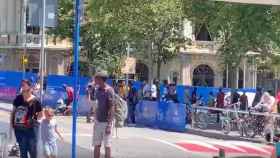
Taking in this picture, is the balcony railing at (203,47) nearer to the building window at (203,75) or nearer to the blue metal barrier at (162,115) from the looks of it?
the building window at (203,75)

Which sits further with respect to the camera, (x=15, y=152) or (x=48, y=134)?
(x=15, y=152)

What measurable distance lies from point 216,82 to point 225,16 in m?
35.7

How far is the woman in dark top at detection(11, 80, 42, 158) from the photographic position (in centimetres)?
1183

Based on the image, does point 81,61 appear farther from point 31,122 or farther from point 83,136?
point 31,122

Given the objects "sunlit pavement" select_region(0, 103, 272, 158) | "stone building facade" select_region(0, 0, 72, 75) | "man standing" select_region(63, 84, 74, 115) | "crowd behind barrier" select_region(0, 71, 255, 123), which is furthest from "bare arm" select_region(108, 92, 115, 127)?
"stone building facade" select_region(0, 0, 72, 75)

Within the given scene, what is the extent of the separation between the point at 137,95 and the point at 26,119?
68.1 feet

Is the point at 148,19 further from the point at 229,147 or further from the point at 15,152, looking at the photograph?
the point at 15,152

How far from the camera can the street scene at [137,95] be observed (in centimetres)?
1261

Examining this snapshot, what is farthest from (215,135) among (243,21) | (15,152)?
(15,152)

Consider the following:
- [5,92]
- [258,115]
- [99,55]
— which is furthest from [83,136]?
[99,55]

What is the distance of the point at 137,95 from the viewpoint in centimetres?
3250

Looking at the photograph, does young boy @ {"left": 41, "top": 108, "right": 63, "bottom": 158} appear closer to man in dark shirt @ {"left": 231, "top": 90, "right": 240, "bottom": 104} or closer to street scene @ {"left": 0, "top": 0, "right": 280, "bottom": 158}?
street scene @ {"left": 0, "top": 0, "right": 280, "bottom": 158}

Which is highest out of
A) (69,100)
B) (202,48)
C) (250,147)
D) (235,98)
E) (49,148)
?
(202,48)

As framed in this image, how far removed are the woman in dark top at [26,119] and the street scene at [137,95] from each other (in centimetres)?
Answer: 2
